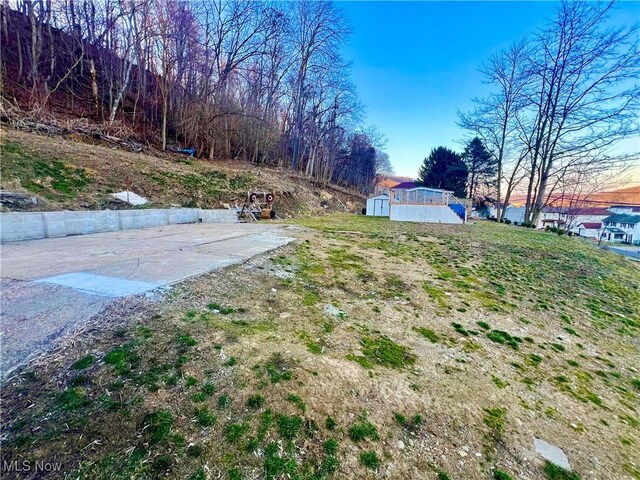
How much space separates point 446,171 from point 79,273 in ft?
112

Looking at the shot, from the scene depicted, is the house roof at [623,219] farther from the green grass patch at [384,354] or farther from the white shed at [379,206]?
the green grass patch at [384,354]

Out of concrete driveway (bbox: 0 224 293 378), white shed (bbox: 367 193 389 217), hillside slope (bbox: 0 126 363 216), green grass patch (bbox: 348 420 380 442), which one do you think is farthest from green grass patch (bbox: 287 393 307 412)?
white shed (bbox: 367 193 389 217)

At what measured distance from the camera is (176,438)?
58.9 inches

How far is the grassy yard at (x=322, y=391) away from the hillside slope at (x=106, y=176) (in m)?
6.51

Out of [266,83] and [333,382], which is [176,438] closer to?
[333,382]

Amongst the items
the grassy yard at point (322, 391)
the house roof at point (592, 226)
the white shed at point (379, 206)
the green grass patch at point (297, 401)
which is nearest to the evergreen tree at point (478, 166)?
the white shed at point (379, 206)

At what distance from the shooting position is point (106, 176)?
8812 mm

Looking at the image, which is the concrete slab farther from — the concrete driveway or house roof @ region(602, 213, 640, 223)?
house roof @ region(602, 213, 640, 223)

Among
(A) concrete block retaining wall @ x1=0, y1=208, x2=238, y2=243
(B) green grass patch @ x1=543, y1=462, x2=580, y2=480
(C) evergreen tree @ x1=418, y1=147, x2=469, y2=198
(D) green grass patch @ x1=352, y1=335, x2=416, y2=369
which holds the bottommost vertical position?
(B) green grass patch @ x1=543, y1=462, x2=580, y2=480

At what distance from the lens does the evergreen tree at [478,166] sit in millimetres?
30078

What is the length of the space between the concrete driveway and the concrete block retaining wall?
29 cm

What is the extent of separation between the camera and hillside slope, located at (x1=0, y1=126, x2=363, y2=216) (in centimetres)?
706

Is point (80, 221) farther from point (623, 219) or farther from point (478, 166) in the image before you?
point (623, 219)

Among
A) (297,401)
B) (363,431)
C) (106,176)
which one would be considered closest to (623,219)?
(363,431)
